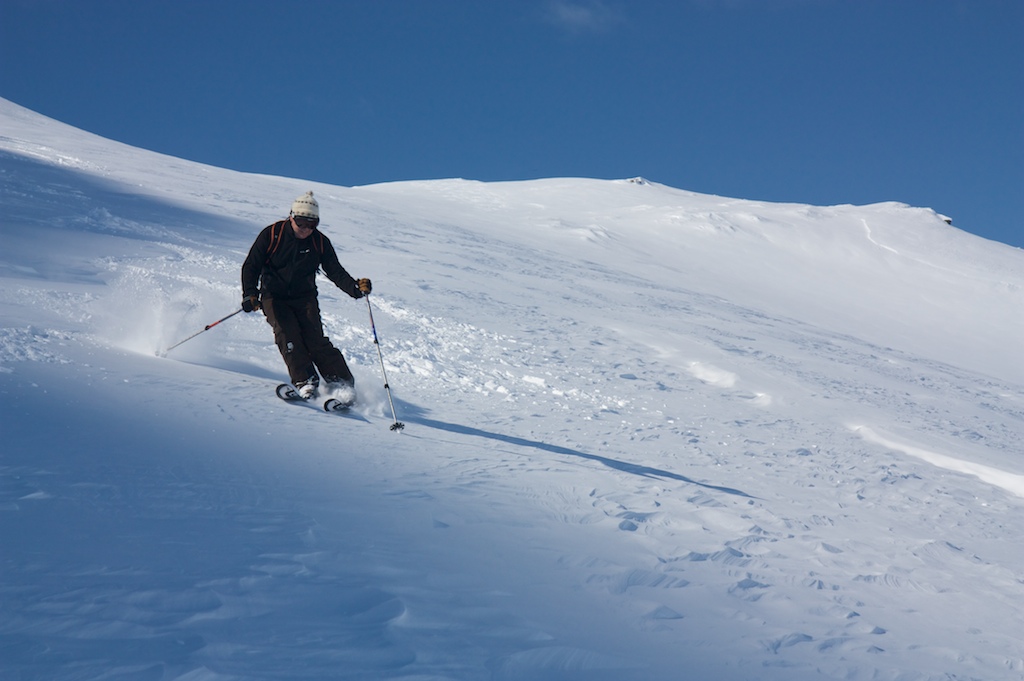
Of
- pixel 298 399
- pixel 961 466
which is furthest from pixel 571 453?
pixel 961 466

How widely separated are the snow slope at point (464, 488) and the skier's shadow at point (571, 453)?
5 centimetres

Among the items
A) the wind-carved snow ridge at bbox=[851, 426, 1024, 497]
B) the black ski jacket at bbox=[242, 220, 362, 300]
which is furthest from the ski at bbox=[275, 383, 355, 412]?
the wind-carved snow ridge at bbox=[851, 426, 1024, 497]

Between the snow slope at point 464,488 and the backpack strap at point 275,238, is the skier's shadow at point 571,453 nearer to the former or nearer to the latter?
the snow slope at point 464,488

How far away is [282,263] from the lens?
6.76 m

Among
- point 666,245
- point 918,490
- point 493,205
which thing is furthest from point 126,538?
point 493,205

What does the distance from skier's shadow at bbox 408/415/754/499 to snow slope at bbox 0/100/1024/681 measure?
0.05 m

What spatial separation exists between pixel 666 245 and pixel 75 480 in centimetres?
2705

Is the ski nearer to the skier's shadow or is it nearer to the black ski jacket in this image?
the skier's shadow

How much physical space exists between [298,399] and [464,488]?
7.55ft

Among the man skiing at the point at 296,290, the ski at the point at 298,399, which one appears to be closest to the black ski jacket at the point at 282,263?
the man skiing at the point at 296,290

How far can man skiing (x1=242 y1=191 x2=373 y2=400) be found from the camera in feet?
21.7

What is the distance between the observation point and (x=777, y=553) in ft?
14.1

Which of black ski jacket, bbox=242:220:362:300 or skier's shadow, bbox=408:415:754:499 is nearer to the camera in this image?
skier's shadow, bbox=408:415:754:499

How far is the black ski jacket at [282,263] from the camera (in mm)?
6668
